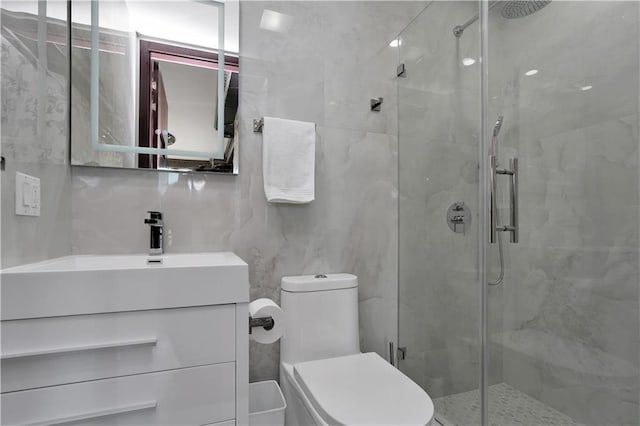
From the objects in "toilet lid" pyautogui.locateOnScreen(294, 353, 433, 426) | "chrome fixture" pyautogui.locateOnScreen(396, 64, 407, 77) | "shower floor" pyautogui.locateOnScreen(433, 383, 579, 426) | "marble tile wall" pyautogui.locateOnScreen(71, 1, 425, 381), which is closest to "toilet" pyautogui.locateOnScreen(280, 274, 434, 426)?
"toilet lid" pyautogui.locateOnScreen(294, 353, 433, 426)

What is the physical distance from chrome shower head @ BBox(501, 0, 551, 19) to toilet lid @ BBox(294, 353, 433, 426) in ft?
4.49

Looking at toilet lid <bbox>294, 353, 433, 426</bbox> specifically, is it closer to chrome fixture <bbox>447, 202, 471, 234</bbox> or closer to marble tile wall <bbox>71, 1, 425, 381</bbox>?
marble tile wall <bbox>71, 1, 425, 381</bbox>

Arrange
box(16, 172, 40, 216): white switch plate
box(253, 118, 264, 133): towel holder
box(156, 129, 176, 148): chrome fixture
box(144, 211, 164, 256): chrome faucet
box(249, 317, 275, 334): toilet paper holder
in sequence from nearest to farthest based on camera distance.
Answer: box(16, 172, 40, 216): white switch plate → box(249, 317, 275, 334): toilet paper holder → box(144, 211, 164, 256): chrome faucet → box(156, 129, 176, 148): chrome fixture → box(253, 118, 264, 133): towel holder

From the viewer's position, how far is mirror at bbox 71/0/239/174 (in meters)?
1.16

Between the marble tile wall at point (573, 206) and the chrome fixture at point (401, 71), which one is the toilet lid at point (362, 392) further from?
the chrome fixture at point (401, 71)

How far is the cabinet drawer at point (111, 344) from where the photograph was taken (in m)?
0.71

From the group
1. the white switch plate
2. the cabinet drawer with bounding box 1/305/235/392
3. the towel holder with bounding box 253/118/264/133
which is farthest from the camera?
the towel holder with bounding box 253/118/264/133

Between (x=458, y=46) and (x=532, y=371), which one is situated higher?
(x=458, y=46)

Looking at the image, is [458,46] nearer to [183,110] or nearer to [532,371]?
[183,110]

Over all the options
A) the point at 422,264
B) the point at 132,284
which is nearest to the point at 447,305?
the point at 422,264

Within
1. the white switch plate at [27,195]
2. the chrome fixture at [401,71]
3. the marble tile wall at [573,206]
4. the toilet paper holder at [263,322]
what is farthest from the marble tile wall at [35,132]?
the marble tile wall at [573,206]

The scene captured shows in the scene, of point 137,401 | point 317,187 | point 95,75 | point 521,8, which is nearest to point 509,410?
point 317,187

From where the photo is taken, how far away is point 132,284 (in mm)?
784

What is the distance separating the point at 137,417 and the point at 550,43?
1753 mm
